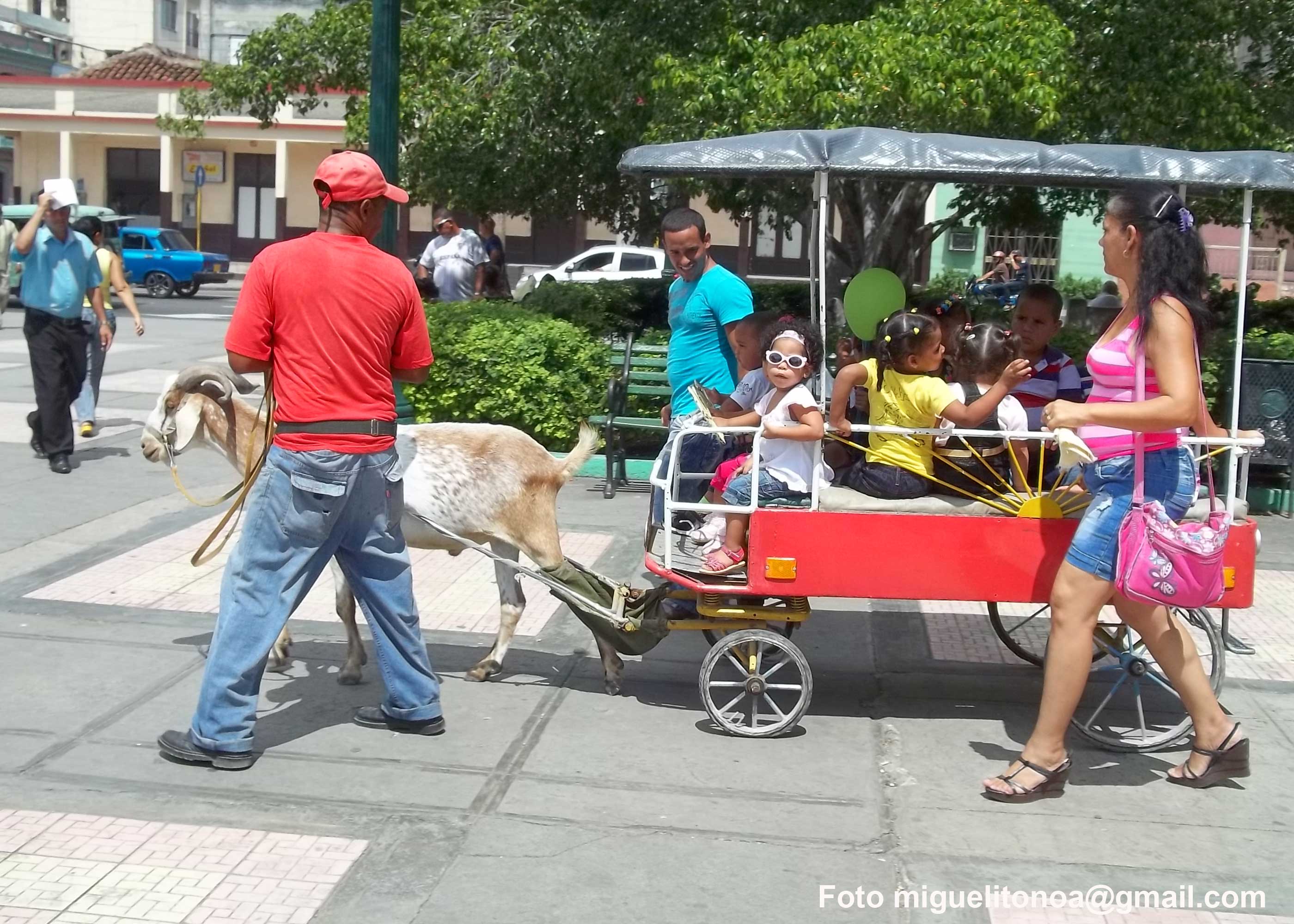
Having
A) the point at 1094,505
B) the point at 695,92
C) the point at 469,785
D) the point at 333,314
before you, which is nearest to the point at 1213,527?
the point at 1094,505

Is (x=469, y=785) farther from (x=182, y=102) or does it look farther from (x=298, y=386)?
(x=182, y=102)

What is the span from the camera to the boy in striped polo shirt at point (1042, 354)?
6473 mm

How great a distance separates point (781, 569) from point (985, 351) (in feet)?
4.62

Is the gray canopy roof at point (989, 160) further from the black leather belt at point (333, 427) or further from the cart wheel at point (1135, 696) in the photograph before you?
the black leather belt at point (333, 427)

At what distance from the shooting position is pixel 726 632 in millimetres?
5918

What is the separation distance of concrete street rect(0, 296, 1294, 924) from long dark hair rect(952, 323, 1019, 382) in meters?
1.01

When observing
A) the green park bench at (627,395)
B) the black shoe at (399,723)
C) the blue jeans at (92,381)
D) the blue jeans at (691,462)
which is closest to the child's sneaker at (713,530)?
the blue jeans at (691,462)

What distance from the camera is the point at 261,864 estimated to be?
13.9 feet

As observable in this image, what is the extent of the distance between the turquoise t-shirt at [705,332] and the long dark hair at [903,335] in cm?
83

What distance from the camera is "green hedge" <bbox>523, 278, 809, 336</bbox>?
11.9 m

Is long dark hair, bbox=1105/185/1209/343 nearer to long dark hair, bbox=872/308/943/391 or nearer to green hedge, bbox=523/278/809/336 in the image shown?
long dark hair, bbox=872/308/943/391

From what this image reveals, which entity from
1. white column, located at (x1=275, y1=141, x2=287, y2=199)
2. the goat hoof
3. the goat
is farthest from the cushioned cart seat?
white column, located at (x1=275, y1=141, x2=287, y2=199)

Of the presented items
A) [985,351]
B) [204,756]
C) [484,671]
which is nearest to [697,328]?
[985,351]

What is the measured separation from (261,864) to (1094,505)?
3.06 meters
